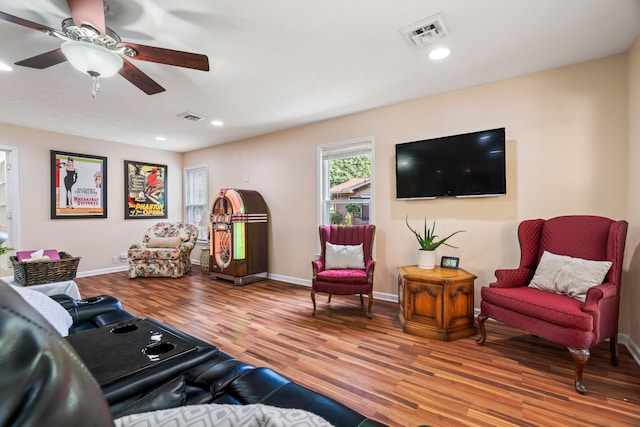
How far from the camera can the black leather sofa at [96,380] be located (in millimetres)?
283

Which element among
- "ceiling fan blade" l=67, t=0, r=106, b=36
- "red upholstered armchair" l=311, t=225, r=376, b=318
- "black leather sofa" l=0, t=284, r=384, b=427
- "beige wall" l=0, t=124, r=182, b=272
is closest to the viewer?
"black leather sofa" l=0, t=284, r=384, b=427

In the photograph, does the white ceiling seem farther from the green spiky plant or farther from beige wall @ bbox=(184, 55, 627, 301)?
the green spiky plant

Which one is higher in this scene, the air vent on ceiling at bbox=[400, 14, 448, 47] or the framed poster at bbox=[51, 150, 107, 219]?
the air vent on ceiling at bbox=[400, 14, 448, 47]

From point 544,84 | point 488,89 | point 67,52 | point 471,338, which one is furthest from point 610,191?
point 67,52

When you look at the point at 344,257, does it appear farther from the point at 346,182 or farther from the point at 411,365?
the point at 411,365

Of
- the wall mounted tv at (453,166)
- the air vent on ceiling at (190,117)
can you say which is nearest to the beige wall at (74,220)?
the air vent on ceiling at (190,117)

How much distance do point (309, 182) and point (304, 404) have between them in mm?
3866

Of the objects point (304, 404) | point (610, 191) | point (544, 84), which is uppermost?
point (544, 84)

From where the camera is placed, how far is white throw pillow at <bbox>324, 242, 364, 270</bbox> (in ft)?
11.5

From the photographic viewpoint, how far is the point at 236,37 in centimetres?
232

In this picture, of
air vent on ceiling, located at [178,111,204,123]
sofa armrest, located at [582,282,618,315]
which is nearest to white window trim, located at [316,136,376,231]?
air vent on ceiling, located at [178,111,204,123]

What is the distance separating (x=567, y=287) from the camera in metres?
2.29

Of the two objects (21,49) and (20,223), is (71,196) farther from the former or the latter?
A: (21,49)

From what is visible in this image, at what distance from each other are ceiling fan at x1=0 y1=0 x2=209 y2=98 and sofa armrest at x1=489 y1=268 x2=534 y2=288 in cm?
292
